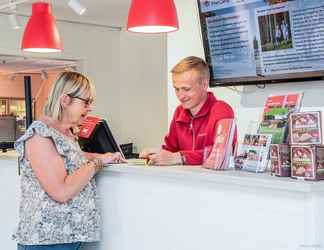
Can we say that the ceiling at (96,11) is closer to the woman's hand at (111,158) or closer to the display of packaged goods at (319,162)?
the woman's hand at (111,158)

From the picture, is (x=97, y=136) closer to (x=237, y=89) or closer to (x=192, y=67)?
(x=192, y=67)

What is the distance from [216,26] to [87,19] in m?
3.68

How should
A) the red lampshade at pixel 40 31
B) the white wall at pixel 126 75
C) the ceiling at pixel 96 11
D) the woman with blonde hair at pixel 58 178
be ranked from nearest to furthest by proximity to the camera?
1. the woman with blonde hair at pixel 58 178
2. the red lampshade at pixel 40 31
3. the ceiling at pixel 96 11
4. the white wall at pixel 126 75

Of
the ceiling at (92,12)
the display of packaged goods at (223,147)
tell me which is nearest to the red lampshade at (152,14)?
the display of packaged goods at (223,147)

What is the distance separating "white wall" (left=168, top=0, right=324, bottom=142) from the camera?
2.76 meters

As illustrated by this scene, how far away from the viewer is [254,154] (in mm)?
1788

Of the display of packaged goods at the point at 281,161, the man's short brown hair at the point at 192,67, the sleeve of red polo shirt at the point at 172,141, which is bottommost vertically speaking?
the display of packaged goods at the point at 281,161

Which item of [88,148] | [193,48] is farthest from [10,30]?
[88,148]

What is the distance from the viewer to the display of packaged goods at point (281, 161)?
5.18 feet

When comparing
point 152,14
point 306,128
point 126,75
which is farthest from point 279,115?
point 126,75

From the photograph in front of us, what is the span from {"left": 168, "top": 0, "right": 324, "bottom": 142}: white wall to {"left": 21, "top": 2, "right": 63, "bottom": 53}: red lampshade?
0.83 metres

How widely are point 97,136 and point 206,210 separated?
78 cm

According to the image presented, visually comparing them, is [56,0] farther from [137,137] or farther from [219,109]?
[219,109]

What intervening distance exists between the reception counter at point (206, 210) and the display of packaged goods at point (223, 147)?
0.05 metres
